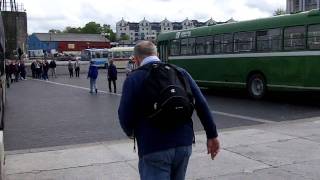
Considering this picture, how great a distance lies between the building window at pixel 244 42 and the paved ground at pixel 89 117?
1.89 m

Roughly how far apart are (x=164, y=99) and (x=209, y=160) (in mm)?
4250

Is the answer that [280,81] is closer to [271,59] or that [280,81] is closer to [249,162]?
[271,59]

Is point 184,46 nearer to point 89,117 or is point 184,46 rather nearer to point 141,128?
point 89,117

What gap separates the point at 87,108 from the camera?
17.3 m

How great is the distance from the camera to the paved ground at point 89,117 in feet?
35.8

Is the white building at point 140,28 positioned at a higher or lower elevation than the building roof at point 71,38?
higher

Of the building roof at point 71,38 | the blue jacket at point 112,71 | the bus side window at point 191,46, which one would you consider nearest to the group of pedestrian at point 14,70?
the blue jacket at point 112,71

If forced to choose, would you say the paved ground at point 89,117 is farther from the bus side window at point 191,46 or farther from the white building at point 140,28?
the white building at point 140,28

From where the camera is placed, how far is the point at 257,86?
18.6 meters

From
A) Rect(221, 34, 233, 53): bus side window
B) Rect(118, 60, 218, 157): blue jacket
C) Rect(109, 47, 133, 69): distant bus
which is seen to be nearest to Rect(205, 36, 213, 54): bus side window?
Rect(221, 34, 233, 53): bus side window

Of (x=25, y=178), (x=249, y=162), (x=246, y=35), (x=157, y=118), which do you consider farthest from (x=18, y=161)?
(x=246, y=35)

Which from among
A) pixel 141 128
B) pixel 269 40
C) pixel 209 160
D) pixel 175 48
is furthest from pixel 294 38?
pixel 141 128

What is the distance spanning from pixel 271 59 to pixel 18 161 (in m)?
11.2

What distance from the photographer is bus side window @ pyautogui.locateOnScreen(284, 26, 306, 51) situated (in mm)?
16219
